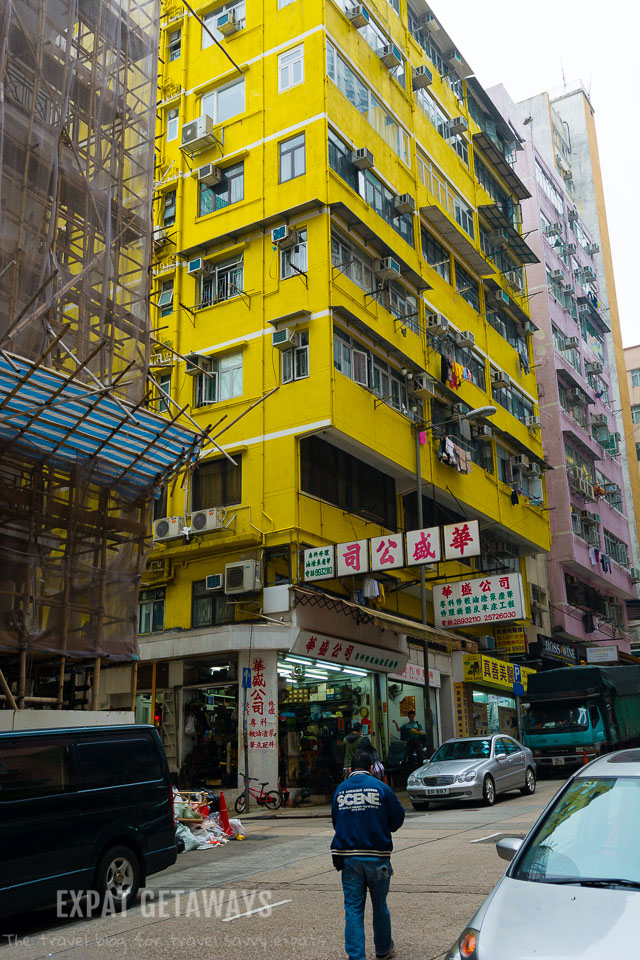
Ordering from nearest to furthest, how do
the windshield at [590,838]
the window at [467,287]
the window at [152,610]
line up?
1. the windshield at [590,838]
2. the window at [152,610]
3. the window at [467,287]

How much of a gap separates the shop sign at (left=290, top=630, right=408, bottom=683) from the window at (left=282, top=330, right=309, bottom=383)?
21.9 feet

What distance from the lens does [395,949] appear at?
6348 millimetres

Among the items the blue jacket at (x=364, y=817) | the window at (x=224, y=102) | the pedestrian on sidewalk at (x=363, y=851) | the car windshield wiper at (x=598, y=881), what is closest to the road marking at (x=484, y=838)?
the pedestrian on sidewalk at (x=363, y=851)

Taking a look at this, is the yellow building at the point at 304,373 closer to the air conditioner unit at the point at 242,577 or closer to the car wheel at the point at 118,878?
the air conditioner unit at the point at 242,577

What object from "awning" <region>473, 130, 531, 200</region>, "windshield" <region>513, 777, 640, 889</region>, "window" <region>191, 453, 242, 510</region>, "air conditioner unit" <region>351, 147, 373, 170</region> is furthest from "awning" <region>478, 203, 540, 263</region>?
"windshield" <region>513, 777, 640, 889</region>

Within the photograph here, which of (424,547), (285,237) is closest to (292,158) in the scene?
(285,237)

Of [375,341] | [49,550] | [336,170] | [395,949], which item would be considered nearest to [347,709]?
[375,341]

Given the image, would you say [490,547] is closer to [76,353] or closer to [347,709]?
[347,709]

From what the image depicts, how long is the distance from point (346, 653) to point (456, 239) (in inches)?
649

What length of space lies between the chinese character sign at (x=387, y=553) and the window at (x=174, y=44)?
61.8 feet

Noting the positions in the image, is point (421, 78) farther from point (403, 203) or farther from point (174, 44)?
point (174, 44)

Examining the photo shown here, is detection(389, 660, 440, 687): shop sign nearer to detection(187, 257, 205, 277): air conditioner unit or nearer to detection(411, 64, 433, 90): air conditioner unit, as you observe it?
detection(187, 257, 205, 277): air conditioner unit

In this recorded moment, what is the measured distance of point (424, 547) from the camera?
2120cm

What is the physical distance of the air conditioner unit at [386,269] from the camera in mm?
25703
